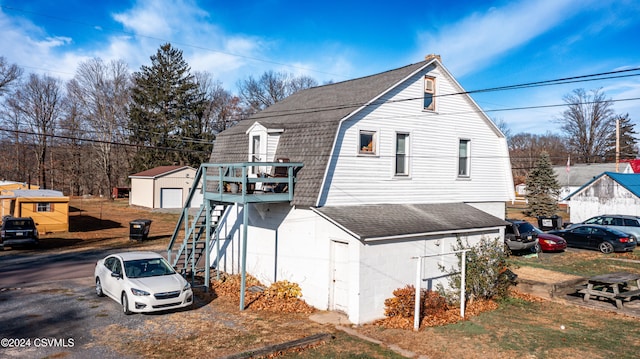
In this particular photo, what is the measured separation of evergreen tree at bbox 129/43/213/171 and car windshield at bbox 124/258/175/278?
42.9m

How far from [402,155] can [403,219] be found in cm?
293

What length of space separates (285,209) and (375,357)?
21.3 feet

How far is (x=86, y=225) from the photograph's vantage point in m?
33.4

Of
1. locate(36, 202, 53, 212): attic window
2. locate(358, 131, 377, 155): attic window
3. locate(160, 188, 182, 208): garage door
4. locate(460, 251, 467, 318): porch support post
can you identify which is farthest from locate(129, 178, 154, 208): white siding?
locate(460, 251, 467, 318): porch support post

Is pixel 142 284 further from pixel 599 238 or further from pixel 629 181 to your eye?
pixel 629 181

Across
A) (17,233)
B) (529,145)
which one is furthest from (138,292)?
(529,145)

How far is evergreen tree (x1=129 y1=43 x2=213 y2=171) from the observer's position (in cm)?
5653

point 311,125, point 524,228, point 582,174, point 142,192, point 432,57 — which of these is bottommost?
point 524,228

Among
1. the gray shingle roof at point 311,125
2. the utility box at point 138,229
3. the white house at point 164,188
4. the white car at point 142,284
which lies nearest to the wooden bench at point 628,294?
the gray shingle roof at point 311,125

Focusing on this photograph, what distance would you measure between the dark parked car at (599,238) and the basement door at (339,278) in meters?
19.5

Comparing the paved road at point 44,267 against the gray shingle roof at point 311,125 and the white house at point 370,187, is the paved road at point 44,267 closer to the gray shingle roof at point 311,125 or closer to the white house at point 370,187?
the white house at point 370,187

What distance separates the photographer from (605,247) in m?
25.1

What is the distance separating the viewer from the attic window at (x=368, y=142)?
49.6 feet

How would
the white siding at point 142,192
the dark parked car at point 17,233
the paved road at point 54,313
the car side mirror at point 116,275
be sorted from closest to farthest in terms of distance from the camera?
the paved road at point 54,313 → the car side mirror at point 116,275 → the dark parked car at point 17,233 → the white siding at point 142,192
